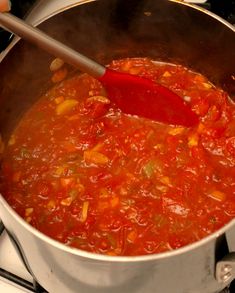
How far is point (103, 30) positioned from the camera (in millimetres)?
1667

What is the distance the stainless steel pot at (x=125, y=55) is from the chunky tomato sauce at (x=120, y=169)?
8 cm

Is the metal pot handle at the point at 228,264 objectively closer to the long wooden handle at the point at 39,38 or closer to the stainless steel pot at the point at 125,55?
the stainless steel pot at the point at 125,55

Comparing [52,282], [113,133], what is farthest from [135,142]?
[52,282]

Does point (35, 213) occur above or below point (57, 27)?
below

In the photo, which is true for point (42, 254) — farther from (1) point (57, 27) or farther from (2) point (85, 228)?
(1) point (57, 27)

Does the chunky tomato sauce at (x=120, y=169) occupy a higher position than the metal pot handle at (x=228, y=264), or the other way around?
the metal pot handle at (x=228, y=264)

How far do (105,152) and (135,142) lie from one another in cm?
10

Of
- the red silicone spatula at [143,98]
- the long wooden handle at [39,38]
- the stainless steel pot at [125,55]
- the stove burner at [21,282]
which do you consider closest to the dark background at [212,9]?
the stainless steel pot at [125,55]

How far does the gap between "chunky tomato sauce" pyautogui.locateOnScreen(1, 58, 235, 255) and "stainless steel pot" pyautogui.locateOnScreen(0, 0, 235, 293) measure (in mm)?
78

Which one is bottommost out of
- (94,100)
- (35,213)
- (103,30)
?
(35,213)

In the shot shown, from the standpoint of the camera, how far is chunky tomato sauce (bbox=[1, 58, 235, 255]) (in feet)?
4.48

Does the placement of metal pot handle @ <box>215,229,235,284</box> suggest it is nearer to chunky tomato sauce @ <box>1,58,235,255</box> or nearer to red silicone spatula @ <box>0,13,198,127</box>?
chunky tomato sauce @ <box>1,58,235,255</box>

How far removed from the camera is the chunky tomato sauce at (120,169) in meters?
1.37

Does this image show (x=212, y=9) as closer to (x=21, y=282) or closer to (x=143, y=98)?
(x=143, y=98)
